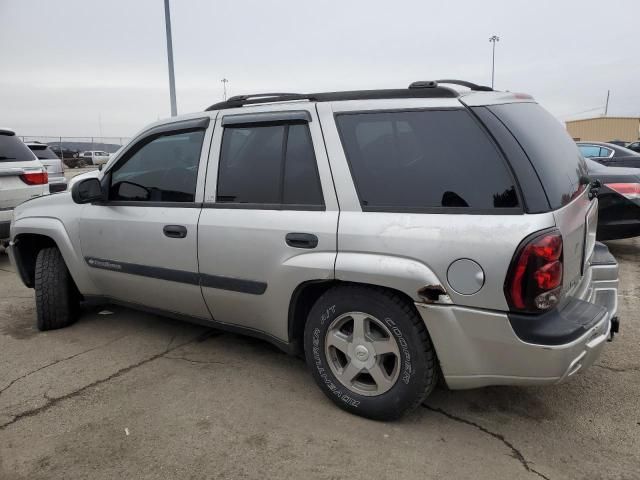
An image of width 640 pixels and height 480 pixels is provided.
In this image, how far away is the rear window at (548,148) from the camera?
231cm

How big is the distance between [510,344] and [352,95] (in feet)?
5.05

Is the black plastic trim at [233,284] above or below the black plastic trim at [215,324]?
above

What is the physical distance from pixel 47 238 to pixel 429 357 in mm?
3344

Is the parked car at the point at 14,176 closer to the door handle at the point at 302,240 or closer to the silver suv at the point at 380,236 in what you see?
the silver suv at the point at 380,236

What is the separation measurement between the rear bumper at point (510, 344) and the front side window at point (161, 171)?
5.86 ft

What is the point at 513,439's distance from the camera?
2506mm

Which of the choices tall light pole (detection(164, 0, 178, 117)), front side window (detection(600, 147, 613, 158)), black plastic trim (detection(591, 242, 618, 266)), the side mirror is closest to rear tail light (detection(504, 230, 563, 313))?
black plastic trim (detection(591, 242, 618, 266))

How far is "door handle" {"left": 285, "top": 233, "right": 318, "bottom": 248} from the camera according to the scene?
104 inches

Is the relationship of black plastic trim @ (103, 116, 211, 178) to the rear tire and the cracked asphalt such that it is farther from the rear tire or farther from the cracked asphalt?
the cracked asphalt

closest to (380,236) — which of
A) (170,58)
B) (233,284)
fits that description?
(233,284)

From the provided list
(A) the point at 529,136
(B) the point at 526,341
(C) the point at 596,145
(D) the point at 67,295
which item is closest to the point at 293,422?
(B) the point at 526,341

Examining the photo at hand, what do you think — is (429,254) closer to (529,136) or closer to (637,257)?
(529,136)

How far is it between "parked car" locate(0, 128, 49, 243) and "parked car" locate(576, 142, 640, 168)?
9.08m

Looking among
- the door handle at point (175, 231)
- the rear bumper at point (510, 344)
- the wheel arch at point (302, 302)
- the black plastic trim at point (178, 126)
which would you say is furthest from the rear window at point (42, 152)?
the rear bumper at point (510, 344)
